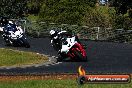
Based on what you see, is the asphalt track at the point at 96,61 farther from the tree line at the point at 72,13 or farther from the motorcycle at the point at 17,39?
the tree line at the point at 72,13

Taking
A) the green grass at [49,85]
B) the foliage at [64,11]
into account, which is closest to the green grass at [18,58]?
the green grass at [49,85]

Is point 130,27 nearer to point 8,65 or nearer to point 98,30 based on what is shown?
→ point 98,30

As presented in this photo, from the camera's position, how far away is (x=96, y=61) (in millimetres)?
25828

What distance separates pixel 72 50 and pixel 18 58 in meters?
3.20

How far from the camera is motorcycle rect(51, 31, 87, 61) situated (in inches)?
1032

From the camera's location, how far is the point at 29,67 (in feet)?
75.8

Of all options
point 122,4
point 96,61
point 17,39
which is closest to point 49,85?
point 96,61

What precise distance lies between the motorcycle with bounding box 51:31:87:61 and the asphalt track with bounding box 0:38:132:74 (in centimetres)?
61

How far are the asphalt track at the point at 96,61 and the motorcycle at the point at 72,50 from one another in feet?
2.01

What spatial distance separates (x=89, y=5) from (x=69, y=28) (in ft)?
43.9

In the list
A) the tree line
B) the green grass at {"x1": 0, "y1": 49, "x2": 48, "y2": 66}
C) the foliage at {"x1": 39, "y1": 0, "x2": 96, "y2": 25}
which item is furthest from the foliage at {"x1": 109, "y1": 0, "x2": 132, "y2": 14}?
the green grass at {"x1": 0, "y1": 49, "x2": 48, "y2": 66}

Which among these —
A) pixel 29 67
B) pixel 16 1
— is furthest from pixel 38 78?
pixel 16 1

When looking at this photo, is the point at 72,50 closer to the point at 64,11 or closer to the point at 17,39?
the point at 17,39

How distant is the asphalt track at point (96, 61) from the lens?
858 inches
